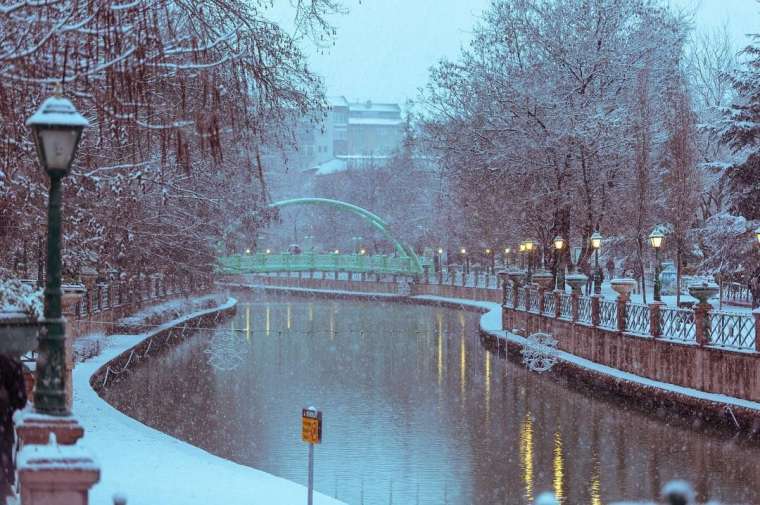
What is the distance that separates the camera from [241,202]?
36.3 metres

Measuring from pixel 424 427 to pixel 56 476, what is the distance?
1575cm

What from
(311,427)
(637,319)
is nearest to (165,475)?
(311,427)

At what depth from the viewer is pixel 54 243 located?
738cm

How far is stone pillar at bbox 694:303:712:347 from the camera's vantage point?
21922mm

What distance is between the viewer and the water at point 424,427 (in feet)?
54.5

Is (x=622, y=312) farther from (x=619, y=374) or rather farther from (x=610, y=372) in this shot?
(x=619, y=374)

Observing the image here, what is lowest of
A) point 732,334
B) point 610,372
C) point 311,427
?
point 610,372

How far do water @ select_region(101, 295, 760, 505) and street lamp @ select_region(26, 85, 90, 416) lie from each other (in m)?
5.69

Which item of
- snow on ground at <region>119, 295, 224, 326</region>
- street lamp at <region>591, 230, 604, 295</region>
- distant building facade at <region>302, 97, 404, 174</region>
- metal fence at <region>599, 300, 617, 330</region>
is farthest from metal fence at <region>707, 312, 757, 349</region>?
distant building facade at <region>302, 97, 404, 174</region>

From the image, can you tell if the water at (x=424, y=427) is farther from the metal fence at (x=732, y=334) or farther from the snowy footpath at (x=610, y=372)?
the metal fence at (x=732, y=334)

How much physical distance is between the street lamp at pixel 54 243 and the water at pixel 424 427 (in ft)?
18.7

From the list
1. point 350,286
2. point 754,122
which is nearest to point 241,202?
point 754,122

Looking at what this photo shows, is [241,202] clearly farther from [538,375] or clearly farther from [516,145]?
[538,375]

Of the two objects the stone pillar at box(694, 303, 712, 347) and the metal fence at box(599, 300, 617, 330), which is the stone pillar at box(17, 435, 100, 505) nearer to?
the stone pillar at box(694, 303, 712, 347)
